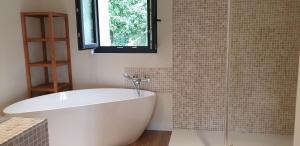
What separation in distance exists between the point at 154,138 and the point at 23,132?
7.87ft

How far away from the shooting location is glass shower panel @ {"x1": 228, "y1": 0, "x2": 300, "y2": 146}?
110 inches

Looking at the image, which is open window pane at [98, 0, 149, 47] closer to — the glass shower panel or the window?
the window

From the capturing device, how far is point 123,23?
3.33m

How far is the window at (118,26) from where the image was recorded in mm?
3107

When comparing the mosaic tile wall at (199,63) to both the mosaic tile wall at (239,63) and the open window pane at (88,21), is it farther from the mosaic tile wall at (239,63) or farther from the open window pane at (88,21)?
the open window pane at (88,21)

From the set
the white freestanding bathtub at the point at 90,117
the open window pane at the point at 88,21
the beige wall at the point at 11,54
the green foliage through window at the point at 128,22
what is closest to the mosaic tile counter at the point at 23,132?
the white freestanding bathtub at the point at 90,117

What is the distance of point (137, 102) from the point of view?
2.72 meters

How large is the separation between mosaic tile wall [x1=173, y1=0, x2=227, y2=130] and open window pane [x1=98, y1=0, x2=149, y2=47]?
440 mm

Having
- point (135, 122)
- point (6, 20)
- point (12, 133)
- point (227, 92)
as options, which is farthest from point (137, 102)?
point (12, 133)

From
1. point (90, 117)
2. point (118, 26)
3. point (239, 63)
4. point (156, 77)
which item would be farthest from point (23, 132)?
point (118, 26)

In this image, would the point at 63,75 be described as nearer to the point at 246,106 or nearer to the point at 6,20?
the point at 6,20

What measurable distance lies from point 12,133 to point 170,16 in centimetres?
251

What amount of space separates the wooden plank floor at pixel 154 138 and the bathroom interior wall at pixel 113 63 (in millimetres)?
93

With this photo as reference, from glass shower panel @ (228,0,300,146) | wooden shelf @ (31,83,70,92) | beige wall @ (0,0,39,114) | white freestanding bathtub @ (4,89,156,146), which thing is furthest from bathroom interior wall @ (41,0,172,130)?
glass shower panel @ (228,0,300,146)
